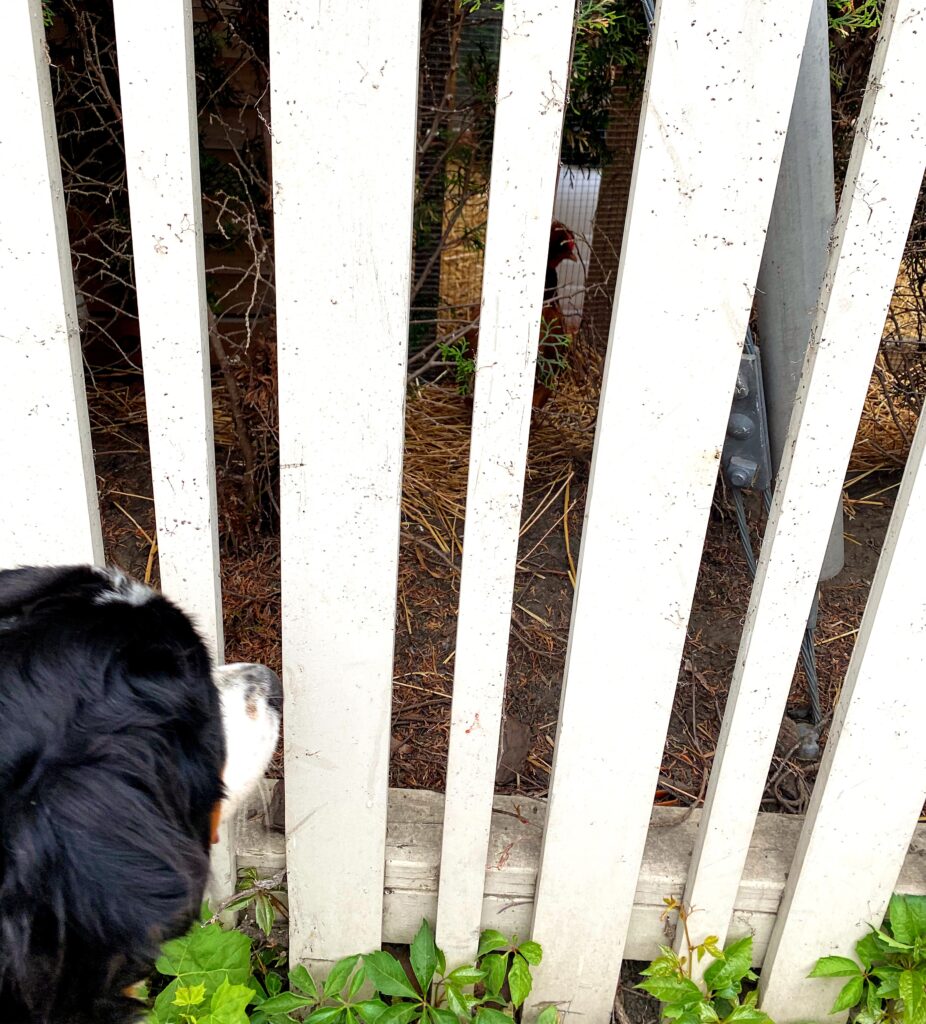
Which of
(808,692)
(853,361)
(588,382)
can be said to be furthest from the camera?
(588,382)

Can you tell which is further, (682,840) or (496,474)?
(682,840)

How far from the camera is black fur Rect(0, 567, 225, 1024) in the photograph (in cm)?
91

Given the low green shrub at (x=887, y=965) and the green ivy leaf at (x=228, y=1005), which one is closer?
the green ivy leaf at (x=228, y=1005)

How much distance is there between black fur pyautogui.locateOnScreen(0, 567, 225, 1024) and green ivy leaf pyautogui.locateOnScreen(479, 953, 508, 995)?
0.62m

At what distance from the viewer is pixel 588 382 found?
3.19m

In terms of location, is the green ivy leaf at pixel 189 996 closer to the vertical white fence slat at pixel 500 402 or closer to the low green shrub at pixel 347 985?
the low green shrub at pixel 347 985

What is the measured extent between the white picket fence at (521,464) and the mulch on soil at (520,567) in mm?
417

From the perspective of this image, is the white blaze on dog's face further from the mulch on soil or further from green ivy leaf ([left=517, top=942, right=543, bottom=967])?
the mulch on soil

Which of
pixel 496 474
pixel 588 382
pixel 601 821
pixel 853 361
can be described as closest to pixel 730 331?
pixel 853 361

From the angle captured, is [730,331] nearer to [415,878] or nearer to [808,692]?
[415,878]

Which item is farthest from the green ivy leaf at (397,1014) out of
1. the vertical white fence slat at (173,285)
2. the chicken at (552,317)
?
the chicken at (552,317)

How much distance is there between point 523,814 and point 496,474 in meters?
0.76

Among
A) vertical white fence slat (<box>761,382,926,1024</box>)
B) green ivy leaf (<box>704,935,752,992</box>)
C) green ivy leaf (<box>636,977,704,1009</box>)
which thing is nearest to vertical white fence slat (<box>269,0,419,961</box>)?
green ivy leaf (<box>636,977,704,1009</box>)

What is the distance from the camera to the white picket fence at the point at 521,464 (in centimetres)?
96
